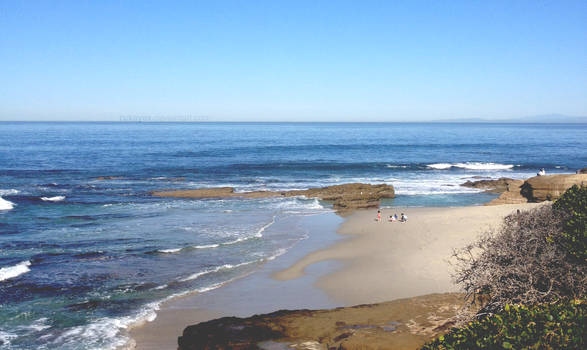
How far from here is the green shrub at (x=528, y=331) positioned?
618 centimetres

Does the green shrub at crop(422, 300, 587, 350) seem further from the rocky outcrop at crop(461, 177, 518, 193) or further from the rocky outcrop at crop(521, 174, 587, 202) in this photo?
the rocky outcrop at crop(461, 177, 518, 193)

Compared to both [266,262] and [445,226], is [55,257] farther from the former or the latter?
[445,226]

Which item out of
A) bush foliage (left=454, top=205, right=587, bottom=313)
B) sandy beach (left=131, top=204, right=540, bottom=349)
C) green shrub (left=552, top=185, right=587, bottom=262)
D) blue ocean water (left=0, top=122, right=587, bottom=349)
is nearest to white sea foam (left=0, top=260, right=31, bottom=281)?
blue ocean water (left=0, top=122, right=587, bottom=349)

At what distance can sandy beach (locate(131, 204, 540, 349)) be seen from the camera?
14344 millimetres

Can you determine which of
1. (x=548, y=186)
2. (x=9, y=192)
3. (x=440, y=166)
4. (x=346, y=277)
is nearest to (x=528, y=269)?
(x=346, y=277)

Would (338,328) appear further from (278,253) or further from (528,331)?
(278,253)

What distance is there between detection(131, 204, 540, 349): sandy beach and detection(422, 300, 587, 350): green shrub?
320 inches

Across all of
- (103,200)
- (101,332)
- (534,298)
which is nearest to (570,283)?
(534,298)

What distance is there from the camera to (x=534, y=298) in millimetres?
8570

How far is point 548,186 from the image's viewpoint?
1110 inches

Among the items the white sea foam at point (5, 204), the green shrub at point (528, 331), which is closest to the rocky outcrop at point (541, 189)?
the green shrub at point (528, 331)

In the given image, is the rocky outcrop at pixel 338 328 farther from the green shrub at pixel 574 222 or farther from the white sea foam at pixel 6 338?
the white sea foam at pixel 6 338

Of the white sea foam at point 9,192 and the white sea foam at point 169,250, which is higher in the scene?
the white sea foam at point 9,192

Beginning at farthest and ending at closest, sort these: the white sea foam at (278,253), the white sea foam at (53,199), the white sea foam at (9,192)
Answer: the white sea foam at (9,192) → the white sea foam at (53,199) → the white sea foam at (278,253)
